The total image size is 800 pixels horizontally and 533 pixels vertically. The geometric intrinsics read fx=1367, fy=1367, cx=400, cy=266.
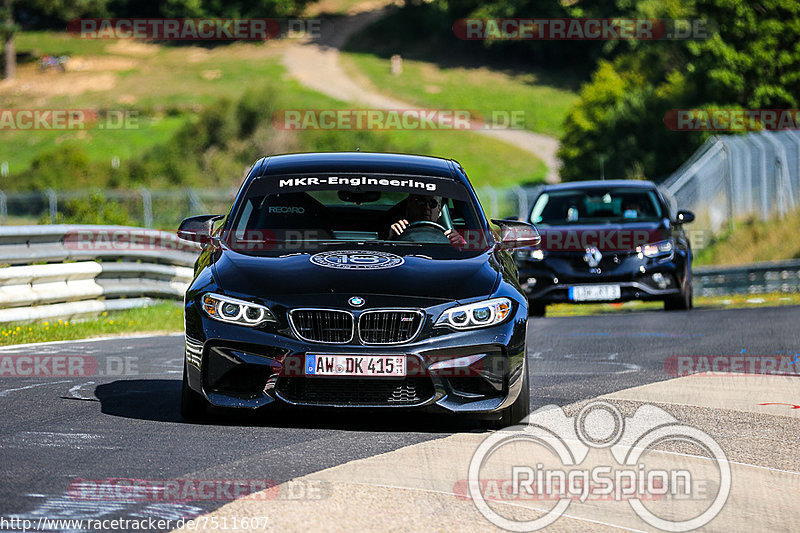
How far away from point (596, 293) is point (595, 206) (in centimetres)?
191

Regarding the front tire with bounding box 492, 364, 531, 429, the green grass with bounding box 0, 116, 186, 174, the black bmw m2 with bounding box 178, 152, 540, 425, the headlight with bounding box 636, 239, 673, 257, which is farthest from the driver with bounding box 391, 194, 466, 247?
the green grass with bounding box 0, 116, 186, 174

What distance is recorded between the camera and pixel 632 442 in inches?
272

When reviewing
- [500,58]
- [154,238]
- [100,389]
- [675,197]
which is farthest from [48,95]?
[100,389]

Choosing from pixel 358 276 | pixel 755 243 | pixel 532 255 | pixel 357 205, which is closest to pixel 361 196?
pixel 357 205

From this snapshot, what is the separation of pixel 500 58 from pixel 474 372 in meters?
111

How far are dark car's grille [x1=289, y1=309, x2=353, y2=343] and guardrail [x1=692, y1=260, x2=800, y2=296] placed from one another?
52.0ft

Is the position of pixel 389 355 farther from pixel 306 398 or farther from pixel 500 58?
pixel 500 58

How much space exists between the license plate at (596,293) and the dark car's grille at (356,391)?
9.72 meters

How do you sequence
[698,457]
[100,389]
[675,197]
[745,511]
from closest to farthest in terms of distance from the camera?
[745,511], [698,457], [100,389], [675,197]

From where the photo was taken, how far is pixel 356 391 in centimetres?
703

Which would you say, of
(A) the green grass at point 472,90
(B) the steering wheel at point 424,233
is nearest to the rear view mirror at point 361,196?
(B) the steering wheel at point 424,233

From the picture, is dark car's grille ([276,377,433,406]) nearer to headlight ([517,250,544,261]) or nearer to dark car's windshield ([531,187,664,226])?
headlight ([517,250,544,261])

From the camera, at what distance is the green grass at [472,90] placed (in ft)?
319

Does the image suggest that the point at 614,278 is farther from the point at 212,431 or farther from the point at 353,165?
the point at 212,431
